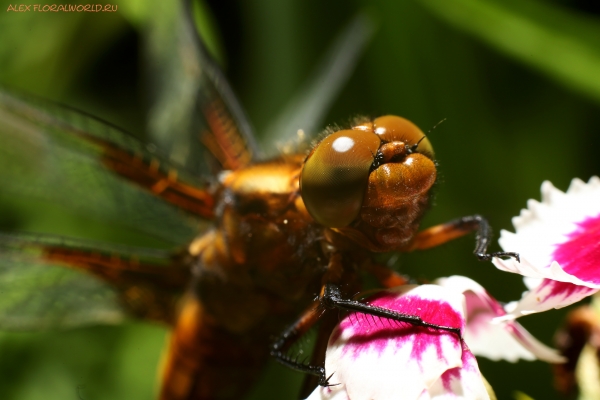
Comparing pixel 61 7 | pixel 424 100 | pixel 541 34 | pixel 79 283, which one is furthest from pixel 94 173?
pixel 541 34

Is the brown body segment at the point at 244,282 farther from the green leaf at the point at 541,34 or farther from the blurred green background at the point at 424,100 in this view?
the green leaf at the point at 541,34

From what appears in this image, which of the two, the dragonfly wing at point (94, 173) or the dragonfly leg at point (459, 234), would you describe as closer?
the dragonfly leg at point (459, 234)

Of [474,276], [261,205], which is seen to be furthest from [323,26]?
[261,205]

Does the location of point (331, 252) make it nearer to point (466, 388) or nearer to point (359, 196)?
point (359, 196)

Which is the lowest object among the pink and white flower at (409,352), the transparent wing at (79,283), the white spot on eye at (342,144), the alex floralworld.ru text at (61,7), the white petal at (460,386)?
the white petal at (460,386)

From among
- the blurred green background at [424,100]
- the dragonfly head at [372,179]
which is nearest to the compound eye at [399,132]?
the dragonfly head at [372,179]

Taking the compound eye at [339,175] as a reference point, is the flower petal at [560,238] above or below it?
below
